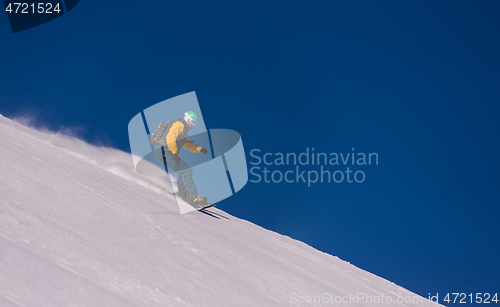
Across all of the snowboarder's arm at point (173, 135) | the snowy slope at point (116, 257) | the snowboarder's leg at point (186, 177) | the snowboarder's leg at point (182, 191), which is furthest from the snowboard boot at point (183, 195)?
the snowy slope at point (116, 257)

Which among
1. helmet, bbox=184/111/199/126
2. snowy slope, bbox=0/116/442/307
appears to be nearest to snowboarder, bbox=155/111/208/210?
helmet, bbox=184/111/199/126

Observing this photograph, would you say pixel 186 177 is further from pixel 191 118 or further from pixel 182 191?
pixel 191 118

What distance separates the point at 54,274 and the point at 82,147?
483 inches

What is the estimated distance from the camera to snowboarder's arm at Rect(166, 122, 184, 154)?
894 cm

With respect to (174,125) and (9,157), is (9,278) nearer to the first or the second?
(9,157)

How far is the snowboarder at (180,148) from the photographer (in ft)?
29.4

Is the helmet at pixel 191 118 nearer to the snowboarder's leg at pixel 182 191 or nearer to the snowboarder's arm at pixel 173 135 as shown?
the snowboarder's arm at pixel 173 135

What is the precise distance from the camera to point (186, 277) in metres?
4.06

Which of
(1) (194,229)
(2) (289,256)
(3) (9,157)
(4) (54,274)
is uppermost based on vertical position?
(3) (9,157)

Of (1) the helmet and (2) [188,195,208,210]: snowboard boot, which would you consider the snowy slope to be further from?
(1) the helmet

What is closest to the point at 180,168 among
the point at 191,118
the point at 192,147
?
the point at 192,147

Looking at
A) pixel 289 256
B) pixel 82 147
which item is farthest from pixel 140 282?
pixel 82 147

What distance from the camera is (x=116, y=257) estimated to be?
12.3 ft

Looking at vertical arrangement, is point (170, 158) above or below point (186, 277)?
above
